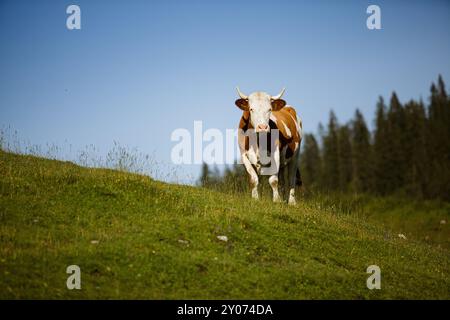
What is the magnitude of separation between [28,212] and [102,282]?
3698mm

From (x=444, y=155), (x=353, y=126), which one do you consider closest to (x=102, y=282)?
(x=444, y=155)

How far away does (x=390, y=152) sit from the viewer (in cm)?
7781

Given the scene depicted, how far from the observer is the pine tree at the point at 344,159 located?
293ft

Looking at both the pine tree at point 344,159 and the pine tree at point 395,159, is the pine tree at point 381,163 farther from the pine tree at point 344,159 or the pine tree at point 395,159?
the pine tree at point 344,159

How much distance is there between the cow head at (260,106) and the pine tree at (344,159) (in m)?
73.5

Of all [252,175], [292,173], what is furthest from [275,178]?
[292,173]

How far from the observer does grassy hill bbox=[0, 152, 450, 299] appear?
31.4ft

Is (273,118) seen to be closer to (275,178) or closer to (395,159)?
(275,178)

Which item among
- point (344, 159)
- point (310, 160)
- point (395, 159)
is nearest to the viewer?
point (395, 159)

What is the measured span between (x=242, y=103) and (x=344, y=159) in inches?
2963

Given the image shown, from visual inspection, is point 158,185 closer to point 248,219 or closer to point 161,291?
point 248,219

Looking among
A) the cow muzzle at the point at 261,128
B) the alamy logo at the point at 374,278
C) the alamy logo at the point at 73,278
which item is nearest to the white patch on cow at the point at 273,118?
the cow muzzle at the point at 261,128
